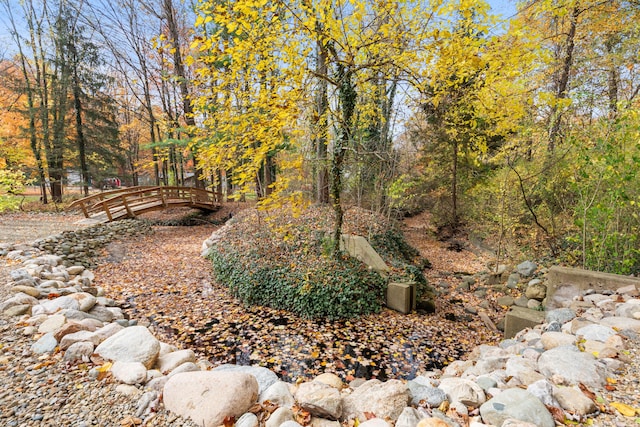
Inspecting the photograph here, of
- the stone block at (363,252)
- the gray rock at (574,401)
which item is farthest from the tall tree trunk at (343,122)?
the gray rock at (574,401)

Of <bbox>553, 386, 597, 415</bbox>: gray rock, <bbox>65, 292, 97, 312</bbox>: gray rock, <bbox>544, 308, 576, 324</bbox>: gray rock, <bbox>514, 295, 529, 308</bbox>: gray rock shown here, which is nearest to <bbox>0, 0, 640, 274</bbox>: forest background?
<bbox>514, 295, 529, 308</bbox>: gray rock

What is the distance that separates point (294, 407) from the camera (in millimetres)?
1761

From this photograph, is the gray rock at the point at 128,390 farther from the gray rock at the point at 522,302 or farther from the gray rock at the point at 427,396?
the gray rock at the point at 522,302

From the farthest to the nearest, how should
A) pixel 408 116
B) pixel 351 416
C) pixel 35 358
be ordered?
pixel 408 116, pixel 35 358, pixel 351 416

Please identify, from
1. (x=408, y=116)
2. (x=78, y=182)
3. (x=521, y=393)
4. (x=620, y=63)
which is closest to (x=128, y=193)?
(x=78, y=182)

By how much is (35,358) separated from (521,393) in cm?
318

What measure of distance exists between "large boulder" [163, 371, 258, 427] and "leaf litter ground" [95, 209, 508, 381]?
4.45 feet

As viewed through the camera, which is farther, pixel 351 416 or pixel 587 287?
pixel 587 287

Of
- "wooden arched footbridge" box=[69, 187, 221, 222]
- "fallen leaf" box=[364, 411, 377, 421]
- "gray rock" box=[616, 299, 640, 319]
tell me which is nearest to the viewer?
"fallen leaf" box=[364, 411, 377, 421]

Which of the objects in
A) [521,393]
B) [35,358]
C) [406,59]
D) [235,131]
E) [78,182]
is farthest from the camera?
[78,182]

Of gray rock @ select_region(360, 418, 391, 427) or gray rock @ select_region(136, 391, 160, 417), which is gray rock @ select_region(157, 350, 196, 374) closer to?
gray rock @ select_region(136, 391, 160, 417)

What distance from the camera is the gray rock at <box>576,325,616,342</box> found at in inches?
89.3

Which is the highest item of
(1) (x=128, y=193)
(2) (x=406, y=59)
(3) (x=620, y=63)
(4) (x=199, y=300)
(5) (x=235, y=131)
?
(3) (x=620, y=63)

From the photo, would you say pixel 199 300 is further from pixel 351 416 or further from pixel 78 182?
pixel 78 182
